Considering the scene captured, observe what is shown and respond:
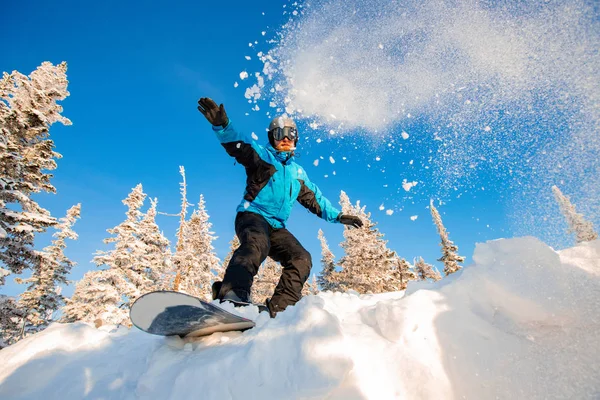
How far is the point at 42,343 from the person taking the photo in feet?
6.86

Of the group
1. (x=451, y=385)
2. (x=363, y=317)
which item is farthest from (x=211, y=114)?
(x=451, y=385)

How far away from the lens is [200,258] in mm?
25031

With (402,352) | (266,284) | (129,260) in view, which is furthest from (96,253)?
(402,352)

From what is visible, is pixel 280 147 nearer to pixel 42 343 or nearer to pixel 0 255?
pixel 42 343

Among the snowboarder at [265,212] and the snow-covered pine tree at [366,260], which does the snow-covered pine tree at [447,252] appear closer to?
the snow-covered pine tree at [366,260]

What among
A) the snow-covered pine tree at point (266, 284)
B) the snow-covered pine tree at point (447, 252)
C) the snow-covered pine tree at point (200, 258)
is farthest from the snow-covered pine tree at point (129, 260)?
the snow-covered pine tree at point (447, 252)

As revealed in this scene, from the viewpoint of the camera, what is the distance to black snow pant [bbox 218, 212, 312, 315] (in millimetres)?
3468

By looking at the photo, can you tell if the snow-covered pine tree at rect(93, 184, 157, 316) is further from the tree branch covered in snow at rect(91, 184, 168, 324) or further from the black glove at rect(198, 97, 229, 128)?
the black glove at rect(198, 97, 229, 128)

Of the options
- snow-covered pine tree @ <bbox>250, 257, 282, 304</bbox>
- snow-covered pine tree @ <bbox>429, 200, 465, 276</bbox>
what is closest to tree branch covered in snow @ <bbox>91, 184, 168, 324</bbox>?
snow-covered pine tree @ <bbox>250, 257, 282, 304</bbox>

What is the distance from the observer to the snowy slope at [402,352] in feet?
4.56

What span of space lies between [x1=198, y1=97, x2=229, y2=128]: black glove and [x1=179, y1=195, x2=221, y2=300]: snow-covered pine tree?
20.0 m

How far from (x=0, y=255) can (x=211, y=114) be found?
39.6ft

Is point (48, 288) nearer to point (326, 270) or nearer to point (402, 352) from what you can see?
point (326, 270)

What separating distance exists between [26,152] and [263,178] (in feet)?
39.4
